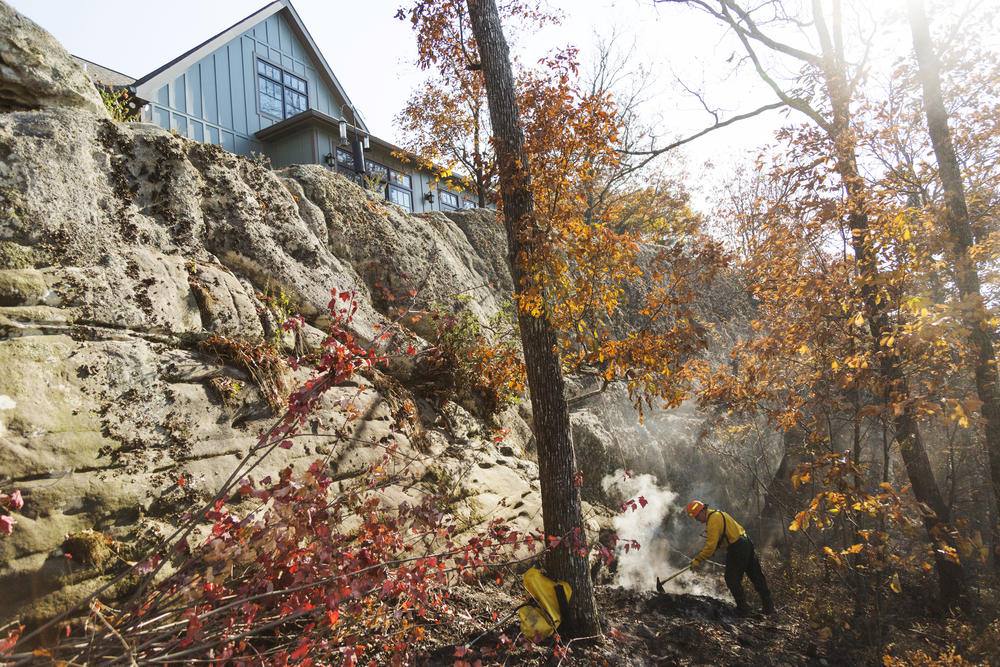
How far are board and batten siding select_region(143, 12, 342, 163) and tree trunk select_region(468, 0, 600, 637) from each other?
475 inches

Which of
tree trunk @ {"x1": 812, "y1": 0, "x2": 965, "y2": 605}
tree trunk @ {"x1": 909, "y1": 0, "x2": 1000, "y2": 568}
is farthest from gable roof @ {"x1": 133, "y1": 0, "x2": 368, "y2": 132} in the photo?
tree trunk @ {"x1": 909, "y1": 0, "x2": 1000, "y2": 568}

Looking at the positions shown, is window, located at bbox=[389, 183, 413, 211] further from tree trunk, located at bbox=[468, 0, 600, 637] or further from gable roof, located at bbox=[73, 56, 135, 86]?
tree trunk, located at bbox=[468, 0, 600, 637]

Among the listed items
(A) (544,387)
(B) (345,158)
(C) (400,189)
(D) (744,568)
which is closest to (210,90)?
(B) (345,158)

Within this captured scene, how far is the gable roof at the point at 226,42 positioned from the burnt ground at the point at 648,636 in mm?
14966

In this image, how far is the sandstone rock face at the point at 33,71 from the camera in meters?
4.85

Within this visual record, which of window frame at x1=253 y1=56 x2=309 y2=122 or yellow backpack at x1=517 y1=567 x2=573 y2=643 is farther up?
window frame at x1=253 y1=56 x2=309 y2=122

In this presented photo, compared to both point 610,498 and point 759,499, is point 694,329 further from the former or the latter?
point 759,499

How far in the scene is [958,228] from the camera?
5465 mm

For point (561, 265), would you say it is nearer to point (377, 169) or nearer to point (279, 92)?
point (377, 169)

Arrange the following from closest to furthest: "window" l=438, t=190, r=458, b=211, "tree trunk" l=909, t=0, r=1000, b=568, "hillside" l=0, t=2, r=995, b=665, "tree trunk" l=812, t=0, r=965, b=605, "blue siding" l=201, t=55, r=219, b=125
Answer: "hillside" l=0, t=2, r=995, b=665, "tree trunk" l=909, t=0, r=1000, b=568, "tree trunk" l=812, t=0, r=965, b=605, "blue siding" l=201, t=55, r=219, b=125, "window" l=438, t=190, r=458, b=211

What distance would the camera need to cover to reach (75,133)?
4.97 m

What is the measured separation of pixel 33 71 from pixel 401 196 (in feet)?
44.4

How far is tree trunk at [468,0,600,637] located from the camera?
4.84m

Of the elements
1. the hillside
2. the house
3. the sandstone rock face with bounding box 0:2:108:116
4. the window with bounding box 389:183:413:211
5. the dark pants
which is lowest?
the dark pants
